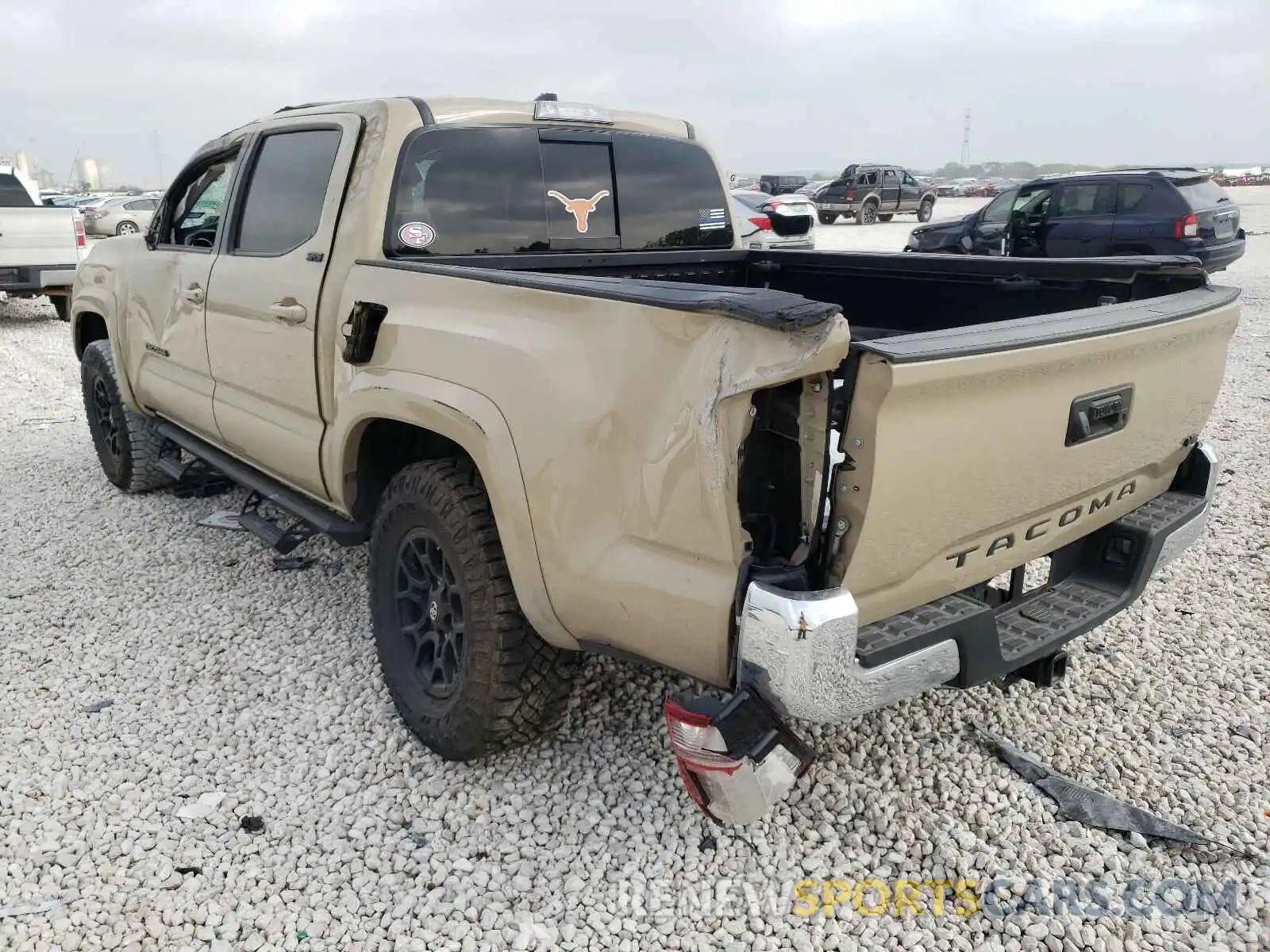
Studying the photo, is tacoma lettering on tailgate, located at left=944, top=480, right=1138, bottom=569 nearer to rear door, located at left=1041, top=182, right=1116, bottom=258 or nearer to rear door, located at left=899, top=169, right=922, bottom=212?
rear door, located at left=1041, top=182, right=1116, bottom=258

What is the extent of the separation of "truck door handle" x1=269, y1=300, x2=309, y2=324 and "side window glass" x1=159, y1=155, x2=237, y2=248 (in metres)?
0.90

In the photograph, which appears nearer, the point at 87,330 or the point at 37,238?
the point at 87,330

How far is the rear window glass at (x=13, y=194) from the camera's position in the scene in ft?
39.1

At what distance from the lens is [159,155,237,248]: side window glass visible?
14.0 ft

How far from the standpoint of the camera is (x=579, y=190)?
3.68m

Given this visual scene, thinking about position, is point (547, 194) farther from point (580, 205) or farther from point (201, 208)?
point (201, 208)

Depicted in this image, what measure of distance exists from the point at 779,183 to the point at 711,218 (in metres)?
38.6

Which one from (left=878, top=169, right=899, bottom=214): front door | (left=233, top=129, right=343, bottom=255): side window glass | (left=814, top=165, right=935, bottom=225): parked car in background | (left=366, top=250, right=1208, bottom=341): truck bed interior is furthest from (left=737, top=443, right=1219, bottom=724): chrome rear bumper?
(left=878, top=169, right=899, bottom=214): front door

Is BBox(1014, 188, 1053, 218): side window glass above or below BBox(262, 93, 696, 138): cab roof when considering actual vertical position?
below

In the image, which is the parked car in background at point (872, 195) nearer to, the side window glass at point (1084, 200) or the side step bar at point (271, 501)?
the side window glass at point (1084, 200)

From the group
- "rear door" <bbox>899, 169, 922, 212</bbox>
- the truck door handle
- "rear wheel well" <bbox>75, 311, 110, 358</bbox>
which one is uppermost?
the truck door handle

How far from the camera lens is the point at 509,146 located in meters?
3.48

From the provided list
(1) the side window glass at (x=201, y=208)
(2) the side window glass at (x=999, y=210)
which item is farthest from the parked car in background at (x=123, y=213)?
(1) the side window glass at (x=201, y=208)

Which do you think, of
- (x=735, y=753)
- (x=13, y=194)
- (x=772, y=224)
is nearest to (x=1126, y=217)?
(x=772, y=224)
